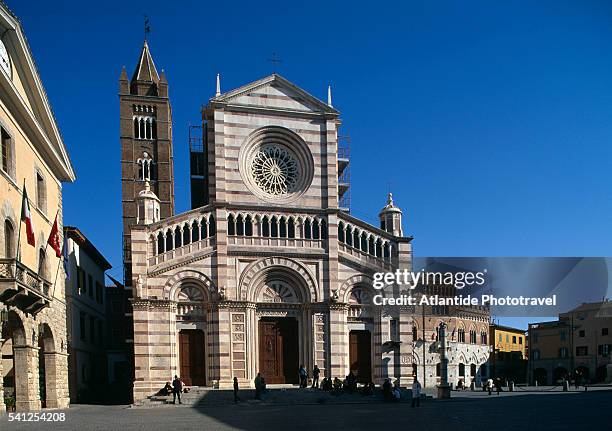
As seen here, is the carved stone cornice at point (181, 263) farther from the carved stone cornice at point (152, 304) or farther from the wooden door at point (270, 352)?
the wooden door at point (270, 352)

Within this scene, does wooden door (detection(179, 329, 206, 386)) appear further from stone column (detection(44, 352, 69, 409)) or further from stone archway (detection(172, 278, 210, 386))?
stone column (detection(44, 352, 69, 409))

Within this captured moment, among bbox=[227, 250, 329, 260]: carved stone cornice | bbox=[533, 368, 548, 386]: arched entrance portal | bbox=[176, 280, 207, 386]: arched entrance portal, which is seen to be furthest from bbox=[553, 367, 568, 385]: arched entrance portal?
bbox=[176, 280, 207, 386]: arched entrance portal

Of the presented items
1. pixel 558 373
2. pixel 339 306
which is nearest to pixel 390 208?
pixel 339 306

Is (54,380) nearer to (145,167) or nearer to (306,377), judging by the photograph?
(306,377)

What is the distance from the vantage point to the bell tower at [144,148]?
61281 millimetres

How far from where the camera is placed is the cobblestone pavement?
22.9 metres

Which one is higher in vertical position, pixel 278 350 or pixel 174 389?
pixel 278 350

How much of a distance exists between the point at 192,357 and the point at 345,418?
16.9 m

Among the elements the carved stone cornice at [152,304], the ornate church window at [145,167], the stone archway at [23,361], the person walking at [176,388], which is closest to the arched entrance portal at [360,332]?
the carved stone cornice at [152,304]

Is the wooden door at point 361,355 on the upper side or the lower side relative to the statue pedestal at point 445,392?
upper

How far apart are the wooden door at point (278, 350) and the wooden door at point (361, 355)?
376 centimetres

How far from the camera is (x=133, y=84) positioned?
65500 mm

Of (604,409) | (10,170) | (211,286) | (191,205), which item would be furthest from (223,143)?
(604,409)

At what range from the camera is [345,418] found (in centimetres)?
2655
